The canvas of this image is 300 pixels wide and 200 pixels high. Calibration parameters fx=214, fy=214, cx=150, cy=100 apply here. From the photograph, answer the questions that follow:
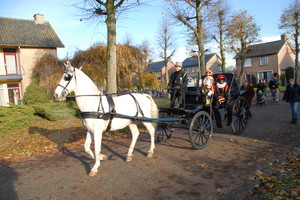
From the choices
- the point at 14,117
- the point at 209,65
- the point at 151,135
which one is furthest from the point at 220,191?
the point at 209,65

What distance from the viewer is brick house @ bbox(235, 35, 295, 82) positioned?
38156mm

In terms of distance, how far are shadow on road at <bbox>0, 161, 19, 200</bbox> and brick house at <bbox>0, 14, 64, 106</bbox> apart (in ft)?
63.6

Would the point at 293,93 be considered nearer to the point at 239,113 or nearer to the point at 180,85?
the point at 239,113

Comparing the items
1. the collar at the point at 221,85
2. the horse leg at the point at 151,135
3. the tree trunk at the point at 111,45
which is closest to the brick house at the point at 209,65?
the tree trunk at the point at 111,45

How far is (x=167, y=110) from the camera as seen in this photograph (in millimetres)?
6301

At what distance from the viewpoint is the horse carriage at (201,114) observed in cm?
583

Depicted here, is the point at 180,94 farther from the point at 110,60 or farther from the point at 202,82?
the point at 110,60

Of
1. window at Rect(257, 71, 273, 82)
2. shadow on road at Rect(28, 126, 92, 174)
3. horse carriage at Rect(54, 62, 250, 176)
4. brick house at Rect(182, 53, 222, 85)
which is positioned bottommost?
shadow on road at Rect(28, 126, 92, 174)

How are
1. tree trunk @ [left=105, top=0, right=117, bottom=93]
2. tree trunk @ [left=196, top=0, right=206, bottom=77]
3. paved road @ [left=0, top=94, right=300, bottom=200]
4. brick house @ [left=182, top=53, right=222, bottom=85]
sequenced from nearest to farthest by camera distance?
paved road @ [left=0, top=94, right=300, bottom=200] → tree trunk @ [left=105, top=0, right=117, bottom=93] → tree trunk @ [left=196, top=0, right=206, bottom=77] → brick house @ [left=182, top=53, right=222, bottom=85]

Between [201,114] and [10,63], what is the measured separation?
23.7m

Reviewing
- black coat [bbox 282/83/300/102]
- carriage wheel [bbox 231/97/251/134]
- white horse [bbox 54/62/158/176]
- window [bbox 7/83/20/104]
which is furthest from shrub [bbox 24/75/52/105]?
black coat [bbox 282/83/300/102]

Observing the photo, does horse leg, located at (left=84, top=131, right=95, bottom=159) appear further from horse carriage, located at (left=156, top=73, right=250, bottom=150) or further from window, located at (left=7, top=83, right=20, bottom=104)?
window, located at (left=7, top=83, right=20, bottom=104)

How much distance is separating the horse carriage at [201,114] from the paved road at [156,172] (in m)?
0.44

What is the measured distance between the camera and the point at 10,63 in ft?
74.2
